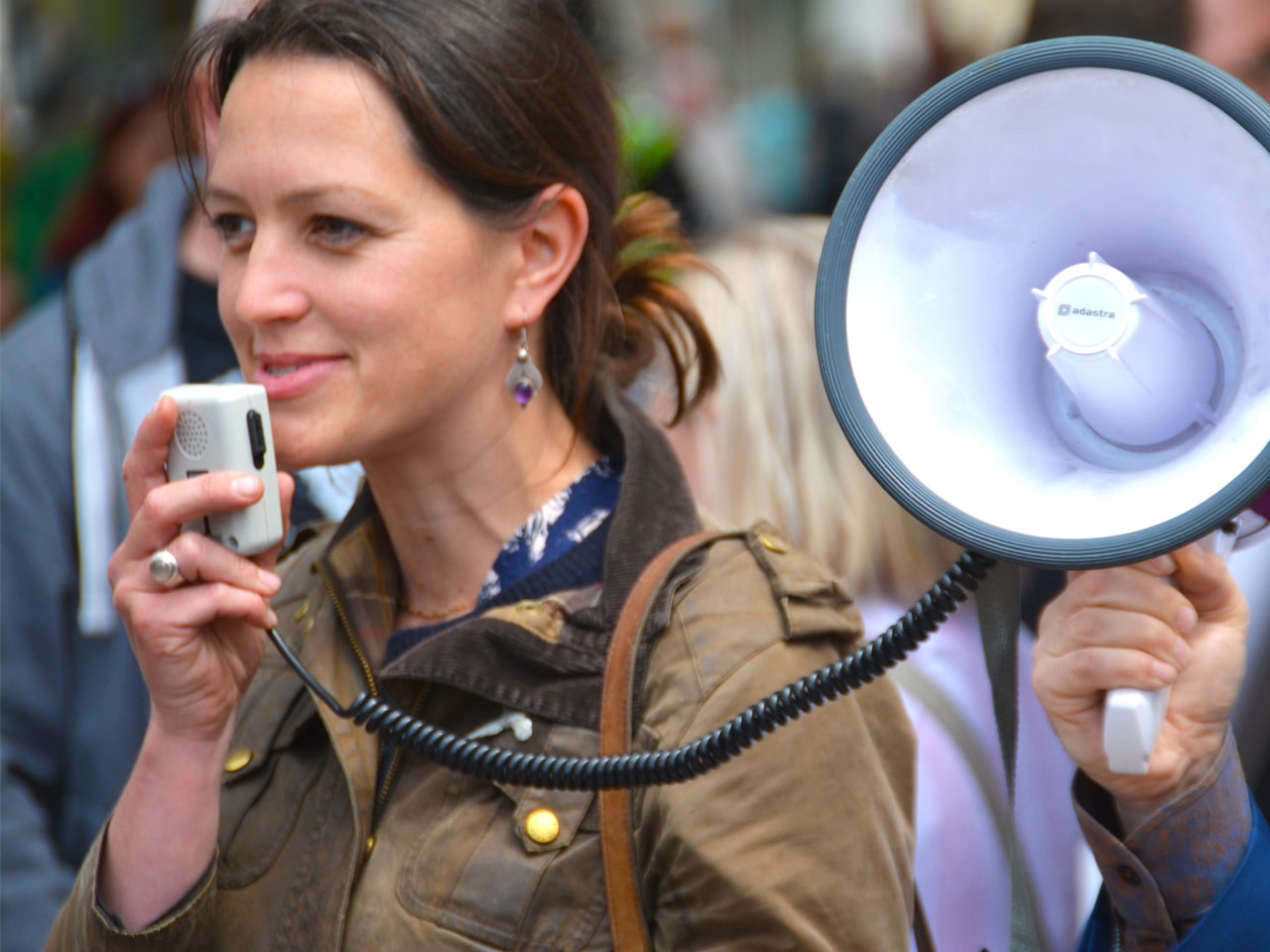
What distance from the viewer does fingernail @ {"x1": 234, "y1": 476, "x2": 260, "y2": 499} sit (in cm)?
176

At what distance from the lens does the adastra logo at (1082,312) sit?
4.49ft

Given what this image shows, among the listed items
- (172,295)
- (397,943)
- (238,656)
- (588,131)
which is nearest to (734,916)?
(397,943)

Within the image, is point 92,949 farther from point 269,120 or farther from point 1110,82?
point 1110,82

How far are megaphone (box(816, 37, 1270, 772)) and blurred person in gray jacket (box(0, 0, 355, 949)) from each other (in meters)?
1.52

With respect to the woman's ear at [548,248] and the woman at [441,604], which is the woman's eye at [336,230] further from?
the woman's ear at [548,248]

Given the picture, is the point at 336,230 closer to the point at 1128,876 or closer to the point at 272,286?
the point at 272,286

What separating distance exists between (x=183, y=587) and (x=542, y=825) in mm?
512

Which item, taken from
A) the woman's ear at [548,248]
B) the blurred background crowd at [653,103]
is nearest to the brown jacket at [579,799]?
the woman's ear at [548,248]

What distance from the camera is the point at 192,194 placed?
2398mm

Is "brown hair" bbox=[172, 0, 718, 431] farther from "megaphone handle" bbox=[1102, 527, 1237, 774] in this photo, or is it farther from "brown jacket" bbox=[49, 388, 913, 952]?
"megaphone handle" bbox=[1102, 527, 1237, 774]

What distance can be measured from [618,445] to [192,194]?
0.81 meters

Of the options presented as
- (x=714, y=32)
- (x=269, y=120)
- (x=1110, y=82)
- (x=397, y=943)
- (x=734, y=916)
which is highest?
(x=714, y=32)

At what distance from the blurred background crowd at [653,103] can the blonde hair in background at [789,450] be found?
0.34 meters

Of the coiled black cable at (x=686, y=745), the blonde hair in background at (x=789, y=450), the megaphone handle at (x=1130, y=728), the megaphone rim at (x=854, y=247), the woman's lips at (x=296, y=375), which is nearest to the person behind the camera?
the megaphone rim at (x=854, y=247)
